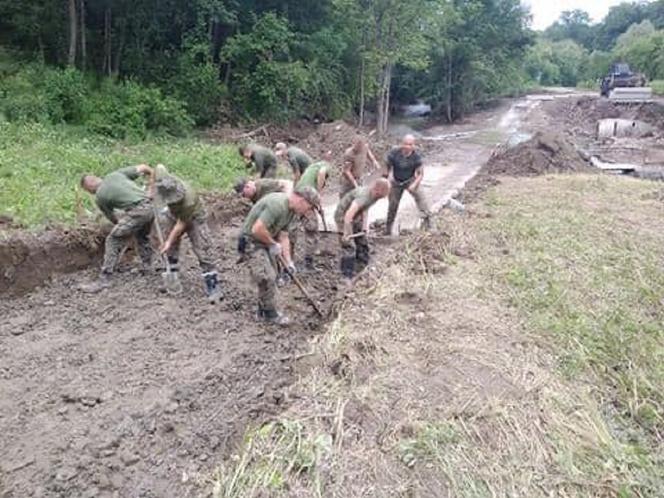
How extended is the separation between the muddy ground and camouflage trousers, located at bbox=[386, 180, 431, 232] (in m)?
1.87

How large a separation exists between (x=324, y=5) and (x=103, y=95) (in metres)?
8.84

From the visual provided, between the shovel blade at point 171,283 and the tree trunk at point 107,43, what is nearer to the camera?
the shovel blade at point 171,283

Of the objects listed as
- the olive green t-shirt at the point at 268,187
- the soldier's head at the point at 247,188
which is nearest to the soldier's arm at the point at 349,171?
the olive green t-shirt at the point at 268,187

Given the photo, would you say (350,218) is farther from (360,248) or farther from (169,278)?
(169,278)

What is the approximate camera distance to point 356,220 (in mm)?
8023

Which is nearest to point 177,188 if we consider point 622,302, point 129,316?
point 129,316

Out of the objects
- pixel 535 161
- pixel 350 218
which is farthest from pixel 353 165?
pixel 535 161

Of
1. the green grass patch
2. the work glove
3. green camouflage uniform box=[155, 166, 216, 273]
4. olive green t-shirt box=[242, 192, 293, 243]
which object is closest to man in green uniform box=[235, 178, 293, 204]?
green camouflage uniform box=[155, 166, 216, 273]

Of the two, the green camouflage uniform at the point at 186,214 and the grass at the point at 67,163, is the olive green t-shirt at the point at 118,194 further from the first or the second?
the grass at the point at 67,163

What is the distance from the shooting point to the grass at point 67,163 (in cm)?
838

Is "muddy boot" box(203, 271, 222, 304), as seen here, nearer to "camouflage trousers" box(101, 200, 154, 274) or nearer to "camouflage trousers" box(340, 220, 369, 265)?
"camouflage trousers" box(101, 200, 154, 274)

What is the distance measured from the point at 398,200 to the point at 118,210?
398 cm

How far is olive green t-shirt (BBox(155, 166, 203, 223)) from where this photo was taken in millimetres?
6572

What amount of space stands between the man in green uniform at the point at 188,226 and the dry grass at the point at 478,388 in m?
1.66
